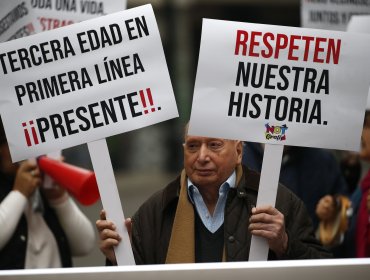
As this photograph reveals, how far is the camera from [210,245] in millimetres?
3926

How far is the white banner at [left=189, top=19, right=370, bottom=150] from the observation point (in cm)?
387

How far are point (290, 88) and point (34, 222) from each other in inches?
66.1

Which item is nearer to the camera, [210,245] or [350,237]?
[210,245]

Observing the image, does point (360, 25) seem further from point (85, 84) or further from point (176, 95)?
point (176, 95)

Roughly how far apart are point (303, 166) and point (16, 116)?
2205 millimetres

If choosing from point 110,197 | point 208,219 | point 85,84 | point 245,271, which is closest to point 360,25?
point 208,219

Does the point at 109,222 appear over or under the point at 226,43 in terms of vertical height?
under

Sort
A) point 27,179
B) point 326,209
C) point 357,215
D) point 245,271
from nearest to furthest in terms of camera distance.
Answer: point 245,271, point 27,179, point 357,215, point 326,209

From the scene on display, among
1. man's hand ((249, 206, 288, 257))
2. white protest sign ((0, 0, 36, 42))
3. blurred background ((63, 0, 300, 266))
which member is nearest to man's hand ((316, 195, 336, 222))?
man's hand ((249, 206, 288, 257))

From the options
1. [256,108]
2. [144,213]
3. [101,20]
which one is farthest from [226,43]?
[144,213]

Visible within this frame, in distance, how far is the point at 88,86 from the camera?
3.99 metres

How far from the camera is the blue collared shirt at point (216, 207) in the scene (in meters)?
3.96

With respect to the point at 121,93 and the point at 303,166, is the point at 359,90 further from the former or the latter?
the point at 303,166

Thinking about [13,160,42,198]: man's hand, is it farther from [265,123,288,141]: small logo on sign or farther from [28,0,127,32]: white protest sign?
[265,123,288,141]: small logo on sign
